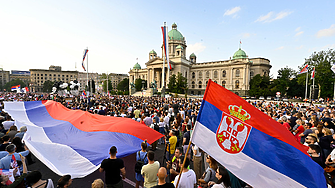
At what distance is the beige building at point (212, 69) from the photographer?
57.2 meters

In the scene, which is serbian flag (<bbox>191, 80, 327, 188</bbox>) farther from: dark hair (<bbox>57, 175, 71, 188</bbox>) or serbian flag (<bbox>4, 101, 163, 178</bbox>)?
Answer: serbian flag (<bbox>4, 101, 163, 178</bbox>)

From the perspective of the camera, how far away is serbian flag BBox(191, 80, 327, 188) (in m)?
2.03

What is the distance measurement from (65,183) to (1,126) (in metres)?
6.83

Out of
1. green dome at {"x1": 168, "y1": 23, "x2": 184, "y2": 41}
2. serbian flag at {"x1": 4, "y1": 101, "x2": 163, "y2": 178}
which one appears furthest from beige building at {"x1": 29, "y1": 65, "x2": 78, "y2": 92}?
serbian flag at {"x1": 4, "y1": 101, "x2": 163, "y2": 178}

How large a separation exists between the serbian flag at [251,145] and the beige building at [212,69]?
5842 centimetres

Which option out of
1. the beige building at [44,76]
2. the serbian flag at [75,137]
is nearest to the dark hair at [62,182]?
the serbian flag at [75,137]

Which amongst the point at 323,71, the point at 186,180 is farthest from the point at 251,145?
the point at 323,71

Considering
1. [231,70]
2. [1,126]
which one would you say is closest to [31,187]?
[1,126]

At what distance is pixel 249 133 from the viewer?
2.43 m

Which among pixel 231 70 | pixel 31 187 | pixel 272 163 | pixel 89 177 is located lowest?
pixel 89 177

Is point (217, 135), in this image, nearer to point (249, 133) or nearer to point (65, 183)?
point (249, 133)

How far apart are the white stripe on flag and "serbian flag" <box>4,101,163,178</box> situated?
2.42 metres

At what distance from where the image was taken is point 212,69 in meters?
64.5

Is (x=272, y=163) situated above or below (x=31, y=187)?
above
